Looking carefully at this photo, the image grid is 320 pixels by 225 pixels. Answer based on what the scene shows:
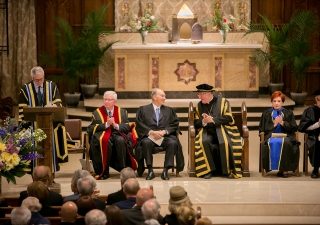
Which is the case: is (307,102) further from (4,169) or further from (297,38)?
(4,169)

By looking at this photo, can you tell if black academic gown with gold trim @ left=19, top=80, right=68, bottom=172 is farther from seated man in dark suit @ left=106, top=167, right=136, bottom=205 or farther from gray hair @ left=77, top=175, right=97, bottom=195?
gray hair @ left=77, top=175, right=97, bottom=195

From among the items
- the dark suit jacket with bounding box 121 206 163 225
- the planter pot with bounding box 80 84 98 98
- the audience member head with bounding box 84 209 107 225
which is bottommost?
the dark suit jacket with bounding box 121 206 163 225

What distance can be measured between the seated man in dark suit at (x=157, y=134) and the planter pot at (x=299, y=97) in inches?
220

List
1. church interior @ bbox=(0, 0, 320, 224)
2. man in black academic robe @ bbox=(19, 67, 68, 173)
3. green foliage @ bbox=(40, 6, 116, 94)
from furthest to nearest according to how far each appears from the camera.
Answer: green foliage @ bbox=(40, 6, 116, 94), church interior @ bbox=(0, 0, 320, 224), man in black academic robe @ bbox=(19, 67, 68, 173)

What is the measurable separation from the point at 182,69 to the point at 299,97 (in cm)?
245

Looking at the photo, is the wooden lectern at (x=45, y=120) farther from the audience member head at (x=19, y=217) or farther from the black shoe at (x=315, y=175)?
the black shoe at (x=315, y=175)

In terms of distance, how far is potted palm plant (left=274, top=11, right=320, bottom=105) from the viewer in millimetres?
15719

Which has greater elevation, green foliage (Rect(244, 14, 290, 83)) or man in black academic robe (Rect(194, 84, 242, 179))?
green foliage (Rect(244, 14, 290, 83))

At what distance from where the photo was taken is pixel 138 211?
7371mm

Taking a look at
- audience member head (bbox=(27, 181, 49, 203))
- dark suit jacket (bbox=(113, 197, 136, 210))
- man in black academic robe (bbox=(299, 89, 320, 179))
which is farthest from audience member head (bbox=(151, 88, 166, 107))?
audience member head (bbox=(27, 181, 49, 203))

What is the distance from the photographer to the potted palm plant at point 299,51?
15.7m

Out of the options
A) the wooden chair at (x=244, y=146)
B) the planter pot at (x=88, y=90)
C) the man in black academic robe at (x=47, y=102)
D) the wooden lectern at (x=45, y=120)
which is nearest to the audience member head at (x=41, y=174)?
the wooden lectern at (x=45, y=120)

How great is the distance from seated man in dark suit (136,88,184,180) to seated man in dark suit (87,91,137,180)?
183 mm

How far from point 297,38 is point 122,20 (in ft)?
11.9
